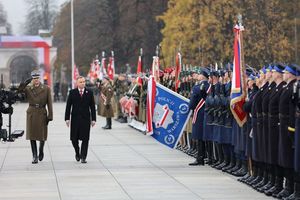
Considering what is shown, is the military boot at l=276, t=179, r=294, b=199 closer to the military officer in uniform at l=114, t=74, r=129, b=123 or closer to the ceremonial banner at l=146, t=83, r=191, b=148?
the ceremonial banner at l=146, t=83, r=191, b=148

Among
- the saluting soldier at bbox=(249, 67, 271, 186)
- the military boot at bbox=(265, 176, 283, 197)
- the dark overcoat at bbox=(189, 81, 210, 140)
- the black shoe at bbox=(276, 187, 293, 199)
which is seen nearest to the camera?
the black shoe at bbox=(276, 187, 293, 199)

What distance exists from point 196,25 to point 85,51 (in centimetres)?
2939

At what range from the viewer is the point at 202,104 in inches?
766

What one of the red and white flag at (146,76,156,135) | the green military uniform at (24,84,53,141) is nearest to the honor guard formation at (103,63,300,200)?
the red and white flag at (146,76,156,135)

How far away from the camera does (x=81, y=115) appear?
20781 mm

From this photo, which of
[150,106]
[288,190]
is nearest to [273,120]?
[288,190]

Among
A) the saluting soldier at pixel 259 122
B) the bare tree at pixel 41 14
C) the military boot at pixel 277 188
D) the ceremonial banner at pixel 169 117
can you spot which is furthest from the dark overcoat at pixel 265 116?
the bare tree at pixel 41 14

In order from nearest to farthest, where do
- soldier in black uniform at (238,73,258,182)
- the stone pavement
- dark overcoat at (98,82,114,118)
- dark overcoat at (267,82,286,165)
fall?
dark overcoat at (267,82,286,165) → the stone pavement → soldier in black uniform at (238,73,258,182) → dark overcoat at (98,82,114,118)

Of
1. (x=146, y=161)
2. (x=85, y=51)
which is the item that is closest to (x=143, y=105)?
(x=146, y=161)

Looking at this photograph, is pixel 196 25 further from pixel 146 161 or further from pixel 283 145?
pixel 283 145

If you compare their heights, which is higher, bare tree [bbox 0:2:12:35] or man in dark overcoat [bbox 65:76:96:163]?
bare tree [bbox 0:2:12:35]

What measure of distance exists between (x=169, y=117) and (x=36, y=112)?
2.85m

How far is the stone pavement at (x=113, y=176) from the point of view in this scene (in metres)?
15.0

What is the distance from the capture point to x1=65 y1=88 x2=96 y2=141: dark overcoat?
2073 centimetres
